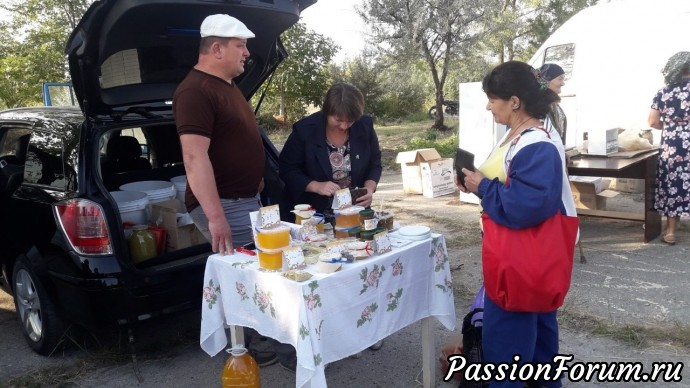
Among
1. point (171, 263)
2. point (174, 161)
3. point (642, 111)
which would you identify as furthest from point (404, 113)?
point (171, 263)

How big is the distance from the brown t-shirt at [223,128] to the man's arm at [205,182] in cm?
5

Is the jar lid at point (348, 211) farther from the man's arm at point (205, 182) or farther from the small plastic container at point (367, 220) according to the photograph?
the man's arm at point (205, 182)

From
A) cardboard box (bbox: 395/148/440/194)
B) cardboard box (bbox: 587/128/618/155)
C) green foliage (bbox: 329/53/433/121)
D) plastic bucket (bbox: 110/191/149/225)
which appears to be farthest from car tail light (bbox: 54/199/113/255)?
green foliage (bbox: 329/53/433/121)

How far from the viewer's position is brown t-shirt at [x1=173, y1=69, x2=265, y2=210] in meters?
2.53

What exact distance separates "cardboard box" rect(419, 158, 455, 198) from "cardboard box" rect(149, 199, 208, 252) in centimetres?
460

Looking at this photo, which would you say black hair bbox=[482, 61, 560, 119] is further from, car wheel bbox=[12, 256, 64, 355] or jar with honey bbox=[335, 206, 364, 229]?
car wheel bbox=[12, 256, 64, 355]

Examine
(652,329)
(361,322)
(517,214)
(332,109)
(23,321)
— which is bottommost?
(652,329)

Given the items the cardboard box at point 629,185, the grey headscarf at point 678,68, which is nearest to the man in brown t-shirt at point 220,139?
the grey headscarf at point 678,68

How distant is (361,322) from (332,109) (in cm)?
128

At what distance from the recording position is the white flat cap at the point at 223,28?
8.43ft

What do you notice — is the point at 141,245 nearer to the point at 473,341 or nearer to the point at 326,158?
the point at 326,158

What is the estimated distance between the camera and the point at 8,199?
365 centimetres

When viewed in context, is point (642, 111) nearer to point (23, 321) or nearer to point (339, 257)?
point (339, 257)

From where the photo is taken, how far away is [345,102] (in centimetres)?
304
